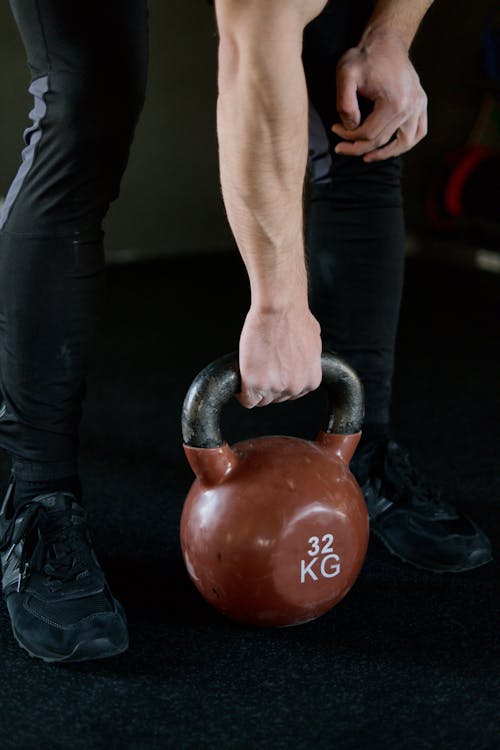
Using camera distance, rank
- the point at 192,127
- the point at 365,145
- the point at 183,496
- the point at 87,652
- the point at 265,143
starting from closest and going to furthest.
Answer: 1. the point at 265,143
2. the point at 87,652
3. the point at 365,145
4. the point at 183,496
5. the point at 192,127

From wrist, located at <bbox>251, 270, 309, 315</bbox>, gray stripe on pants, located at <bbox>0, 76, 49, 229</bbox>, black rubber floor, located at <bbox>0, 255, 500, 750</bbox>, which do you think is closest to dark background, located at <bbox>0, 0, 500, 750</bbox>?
black rubber floor, located at <bbox>0, 255, 500, 750</bbox>

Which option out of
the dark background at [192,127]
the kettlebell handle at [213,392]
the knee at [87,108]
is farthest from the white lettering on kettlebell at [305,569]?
the dark background at [192,127]

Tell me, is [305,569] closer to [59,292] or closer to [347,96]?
[59,292]

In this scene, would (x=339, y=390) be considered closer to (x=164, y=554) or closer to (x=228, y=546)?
(x=228, y=546)

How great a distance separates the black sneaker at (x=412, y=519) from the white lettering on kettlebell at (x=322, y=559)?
254 mm

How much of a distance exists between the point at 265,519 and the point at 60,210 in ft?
1.44

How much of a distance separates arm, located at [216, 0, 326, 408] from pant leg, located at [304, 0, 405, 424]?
11.1 inches

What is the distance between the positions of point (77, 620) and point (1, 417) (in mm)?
277

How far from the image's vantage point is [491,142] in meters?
3.32

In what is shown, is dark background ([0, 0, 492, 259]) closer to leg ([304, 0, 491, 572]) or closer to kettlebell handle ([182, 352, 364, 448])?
leg ([304, 0, 491, 572])

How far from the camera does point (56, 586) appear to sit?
105 cm

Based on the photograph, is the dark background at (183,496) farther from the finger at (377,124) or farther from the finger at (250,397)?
the finger at (377,124)

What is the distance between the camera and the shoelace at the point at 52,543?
1069 millimetres

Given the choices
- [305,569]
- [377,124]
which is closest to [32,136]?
[377,124]
